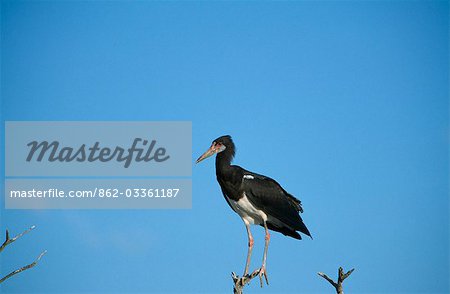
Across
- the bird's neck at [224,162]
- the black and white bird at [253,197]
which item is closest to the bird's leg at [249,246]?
the black and white bird at [253,197]

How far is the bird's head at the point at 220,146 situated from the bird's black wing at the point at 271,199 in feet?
2.11

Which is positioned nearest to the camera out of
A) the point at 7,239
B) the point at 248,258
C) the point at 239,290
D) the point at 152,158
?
the point at 7,239

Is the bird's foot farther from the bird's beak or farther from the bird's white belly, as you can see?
the bird's beak

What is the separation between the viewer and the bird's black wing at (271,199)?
11977 mm

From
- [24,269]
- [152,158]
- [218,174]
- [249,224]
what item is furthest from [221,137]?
[24,269]

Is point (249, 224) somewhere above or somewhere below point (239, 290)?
above

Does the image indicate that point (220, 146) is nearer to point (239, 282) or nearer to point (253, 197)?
point (253, 197)

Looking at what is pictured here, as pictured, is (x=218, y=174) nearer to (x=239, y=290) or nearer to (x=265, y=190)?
(x=265, y=190)

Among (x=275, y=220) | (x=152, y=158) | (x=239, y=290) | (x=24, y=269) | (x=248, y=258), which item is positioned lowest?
(x=24, y=269)

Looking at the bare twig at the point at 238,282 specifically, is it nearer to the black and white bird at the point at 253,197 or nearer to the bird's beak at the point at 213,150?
the black and white bird at the point at 253,197

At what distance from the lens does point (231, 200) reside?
478 inches

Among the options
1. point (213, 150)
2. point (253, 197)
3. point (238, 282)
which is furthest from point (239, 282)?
point (213, 150)

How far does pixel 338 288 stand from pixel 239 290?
73.4 inches

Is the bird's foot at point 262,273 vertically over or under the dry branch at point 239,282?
over
